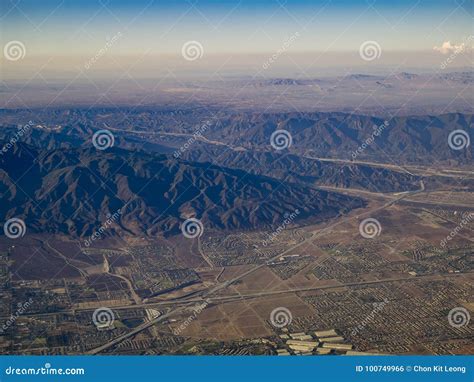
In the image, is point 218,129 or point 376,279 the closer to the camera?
point 376,279

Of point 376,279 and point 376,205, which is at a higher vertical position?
point 376,205

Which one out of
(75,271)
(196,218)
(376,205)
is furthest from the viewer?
(376,205)

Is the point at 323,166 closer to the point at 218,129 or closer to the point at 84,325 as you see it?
the point at 218,129

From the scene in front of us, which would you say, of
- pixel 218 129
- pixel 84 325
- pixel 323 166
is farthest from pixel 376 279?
pixel 218 129

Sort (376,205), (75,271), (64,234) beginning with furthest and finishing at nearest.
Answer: (376,205) → (64,234) → (75,271)

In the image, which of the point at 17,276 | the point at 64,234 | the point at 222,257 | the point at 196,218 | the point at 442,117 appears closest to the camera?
the point at 17,276

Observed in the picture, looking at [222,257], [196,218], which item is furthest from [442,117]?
[222,257]

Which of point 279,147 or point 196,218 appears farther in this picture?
point 279,147

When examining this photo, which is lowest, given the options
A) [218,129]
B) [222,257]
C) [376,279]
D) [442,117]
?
[376,279]

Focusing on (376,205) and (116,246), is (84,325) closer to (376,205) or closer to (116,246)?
(116,246)

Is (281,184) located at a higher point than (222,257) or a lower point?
higher
